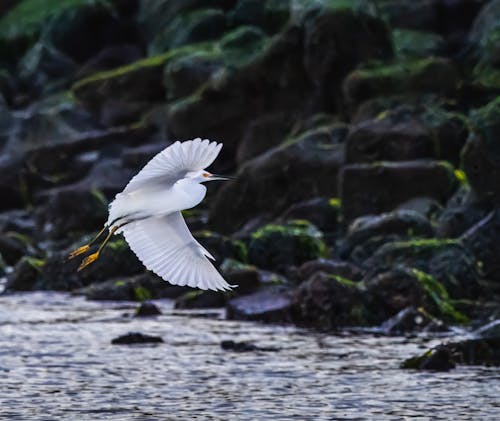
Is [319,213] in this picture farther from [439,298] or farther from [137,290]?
[439,298]

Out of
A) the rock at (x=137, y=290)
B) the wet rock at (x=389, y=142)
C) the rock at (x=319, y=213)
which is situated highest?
the wet rock at (x=389, y=142)

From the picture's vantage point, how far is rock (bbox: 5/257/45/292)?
102 feet

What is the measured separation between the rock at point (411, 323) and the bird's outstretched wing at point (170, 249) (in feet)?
30.2

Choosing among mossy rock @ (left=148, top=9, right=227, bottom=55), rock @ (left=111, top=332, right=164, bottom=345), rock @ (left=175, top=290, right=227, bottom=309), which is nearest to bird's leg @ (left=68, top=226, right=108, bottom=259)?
rock @ (left=111, top=332, right=164, bottom=345)

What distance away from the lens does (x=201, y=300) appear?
27328 mm

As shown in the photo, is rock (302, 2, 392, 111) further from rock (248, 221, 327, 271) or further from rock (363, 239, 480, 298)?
rock (363, 239, 480, 298)

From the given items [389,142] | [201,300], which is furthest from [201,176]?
[389,142]

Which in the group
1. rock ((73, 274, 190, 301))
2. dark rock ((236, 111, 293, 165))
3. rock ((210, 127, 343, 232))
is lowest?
rock ((73, 274, 190, 301))

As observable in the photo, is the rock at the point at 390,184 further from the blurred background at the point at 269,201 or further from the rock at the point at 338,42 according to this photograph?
the rock at the point at 338,42

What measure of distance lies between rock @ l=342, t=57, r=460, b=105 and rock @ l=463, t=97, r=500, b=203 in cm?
1057

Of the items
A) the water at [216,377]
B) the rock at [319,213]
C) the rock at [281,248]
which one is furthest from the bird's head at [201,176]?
the rock at [319,213]

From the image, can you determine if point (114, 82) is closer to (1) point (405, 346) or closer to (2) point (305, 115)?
(2) point (305, 115)

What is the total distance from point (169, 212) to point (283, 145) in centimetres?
2345

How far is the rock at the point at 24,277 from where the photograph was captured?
31219 millimetres
